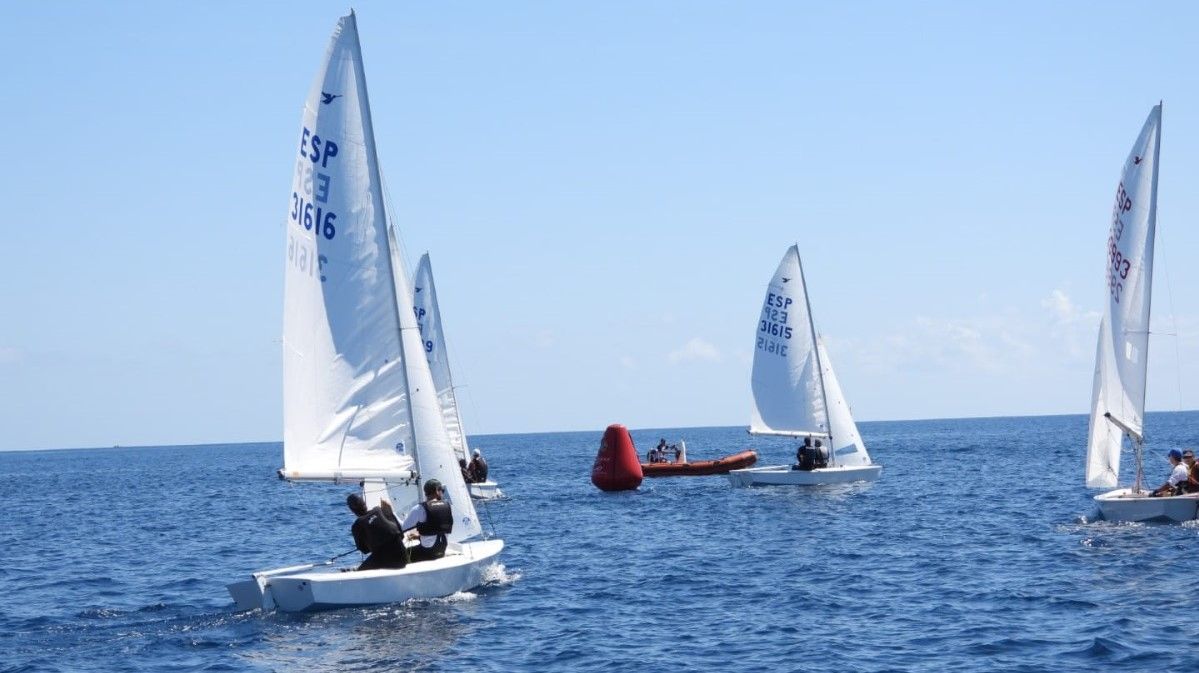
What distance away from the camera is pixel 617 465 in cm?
4738

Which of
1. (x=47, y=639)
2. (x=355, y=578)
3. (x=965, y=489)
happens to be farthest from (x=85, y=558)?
(x=965, y=489)

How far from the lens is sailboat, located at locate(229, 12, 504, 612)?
20.5 meters

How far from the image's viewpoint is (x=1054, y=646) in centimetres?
1706

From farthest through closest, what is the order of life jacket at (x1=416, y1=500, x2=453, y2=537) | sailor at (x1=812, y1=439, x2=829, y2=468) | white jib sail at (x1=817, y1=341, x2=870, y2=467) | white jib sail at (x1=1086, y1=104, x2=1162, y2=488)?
white jib sail at (x1=817, y1=341, x2=870, y2=467), sailor at (x1=812, y1=439, x2=829, y2=468), white jib sail at (x1=1086, y1=104, x2=1162, y2=488), life jacket at (x1=416, y1=500, x2=453, y2=537)

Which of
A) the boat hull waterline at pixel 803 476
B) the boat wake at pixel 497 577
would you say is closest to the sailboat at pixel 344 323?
the boat wake at pixel 497 577

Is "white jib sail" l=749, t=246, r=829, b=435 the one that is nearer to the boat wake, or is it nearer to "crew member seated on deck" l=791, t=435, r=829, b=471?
"crew member seated on deck" l=791, t=435, r=829, b=471

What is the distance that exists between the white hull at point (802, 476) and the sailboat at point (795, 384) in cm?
5

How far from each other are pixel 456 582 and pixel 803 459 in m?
25.2

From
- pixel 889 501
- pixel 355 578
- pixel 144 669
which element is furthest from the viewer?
pixel 889 501

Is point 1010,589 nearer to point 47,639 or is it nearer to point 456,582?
point 456,582

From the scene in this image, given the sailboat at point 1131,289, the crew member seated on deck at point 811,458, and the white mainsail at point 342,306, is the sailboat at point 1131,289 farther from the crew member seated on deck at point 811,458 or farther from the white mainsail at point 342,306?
the white mainsail at point 342,306

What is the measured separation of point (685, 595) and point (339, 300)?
296 inches

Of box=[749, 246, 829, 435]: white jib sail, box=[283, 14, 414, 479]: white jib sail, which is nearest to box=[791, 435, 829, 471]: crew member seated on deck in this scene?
box=[749, 246, 829, 435]: white jib sail

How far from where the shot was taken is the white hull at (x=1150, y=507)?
27469mm
